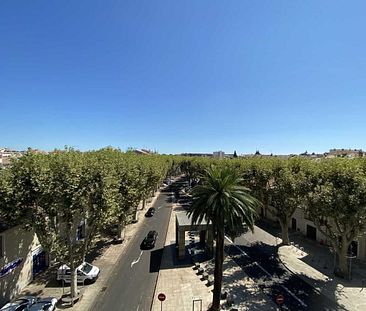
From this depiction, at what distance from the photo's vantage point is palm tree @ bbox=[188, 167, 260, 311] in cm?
2134

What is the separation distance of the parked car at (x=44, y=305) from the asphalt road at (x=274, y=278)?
Answer: 60.7 feet

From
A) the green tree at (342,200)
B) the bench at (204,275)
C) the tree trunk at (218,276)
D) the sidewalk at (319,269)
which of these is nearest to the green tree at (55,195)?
the tree trunk at (218,276)

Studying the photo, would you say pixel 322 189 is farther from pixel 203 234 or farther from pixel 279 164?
pixel 203 234

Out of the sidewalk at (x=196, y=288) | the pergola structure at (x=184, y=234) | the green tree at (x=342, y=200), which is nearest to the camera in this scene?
the sidewalk at (x=196, y=288)

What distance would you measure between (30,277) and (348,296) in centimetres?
3007

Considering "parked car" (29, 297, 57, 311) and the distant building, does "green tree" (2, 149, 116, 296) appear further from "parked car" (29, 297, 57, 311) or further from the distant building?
"parked car" (29, 297, 57, 311)

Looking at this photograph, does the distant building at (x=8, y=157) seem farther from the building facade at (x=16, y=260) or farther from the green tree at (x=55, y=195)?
the building facade at (x=16, y=260)

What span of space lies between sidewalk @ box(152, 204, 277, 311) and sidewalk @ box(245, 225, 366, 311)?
20.4 feet

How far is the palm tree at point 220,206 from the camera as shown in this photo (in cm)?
2134

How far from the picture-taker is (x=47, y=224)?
74.7 ft

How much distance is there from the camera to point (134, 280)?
28.1 m

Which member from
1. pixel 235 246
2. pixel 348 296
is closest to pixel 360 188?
pixel 348 296

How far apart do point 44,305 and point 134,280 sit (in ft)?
29.9

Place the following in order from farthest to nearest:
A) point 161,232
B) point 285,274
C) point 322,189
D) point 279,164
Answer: point 161,232
point 279,164
point 285,274
point 322,189
